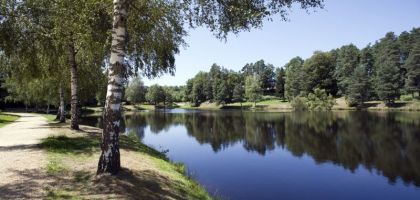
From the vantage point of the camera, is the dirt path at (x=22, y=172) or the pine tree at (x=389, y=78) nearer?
the dirt path at (x=22, y=172)

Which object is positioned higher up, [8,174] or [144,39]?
[144,39]

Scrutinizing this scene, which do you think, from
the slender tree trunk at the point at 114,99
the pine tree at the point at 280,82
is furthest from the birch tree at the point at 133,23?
the pine tree at the point at 280,82

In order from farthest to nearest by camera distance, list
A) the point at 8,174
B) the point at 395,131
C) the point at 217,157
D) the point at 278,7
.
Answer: the point at 395,131 → the point at 217,157 → the point at 278,7 → the point at 8,174

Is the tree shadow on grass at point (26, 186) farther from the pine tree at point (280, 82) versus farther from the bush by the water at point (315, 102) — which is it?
the pine tree at point (280, 82)

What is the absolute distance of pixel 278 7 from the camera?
14.9m

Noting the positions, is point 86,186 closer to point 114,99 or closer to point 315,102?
point 114,99

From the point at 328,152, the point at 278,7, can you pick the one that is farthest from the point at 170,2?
the point at 328,152

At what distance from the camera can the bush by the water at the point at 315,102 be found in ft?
365

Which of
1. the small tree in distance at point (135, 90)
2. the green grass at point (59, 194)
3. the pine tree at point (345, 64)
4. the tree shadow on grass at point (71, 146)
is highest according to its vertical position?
the pine tree at point (345, 64)

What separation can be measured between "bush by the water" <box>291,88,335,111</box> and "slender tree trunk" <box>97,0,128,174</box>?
104001 mm

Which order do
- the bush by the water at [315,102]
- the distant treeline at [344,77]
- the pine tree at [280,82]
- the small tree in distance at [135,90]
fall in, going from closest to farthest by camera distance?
the distant treeline at [344,77], the bush by the water at [315,102], the small tree in distance at [135,90], the pine tree at [280,82]

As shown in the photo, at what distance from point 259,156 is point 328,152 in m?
6.37

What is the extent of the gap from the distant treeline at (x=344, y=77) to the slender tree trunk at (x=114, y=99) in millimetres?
102501

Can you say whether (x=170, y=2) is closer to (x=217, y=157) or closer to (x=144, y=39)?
(x=144, y=39)
